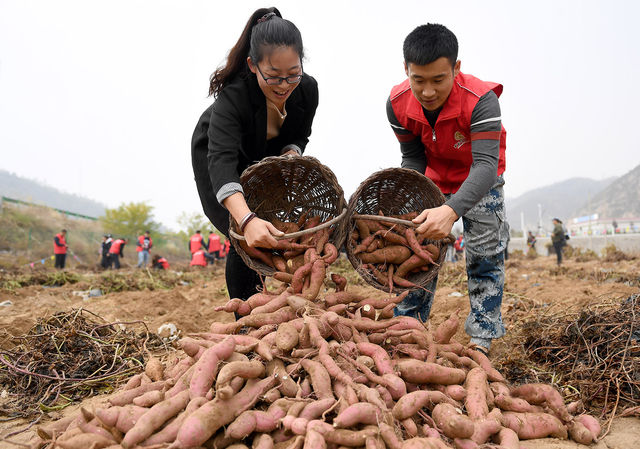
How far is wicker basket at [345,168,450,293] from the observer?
284 cm

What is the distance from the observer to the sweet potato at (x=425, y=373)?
1985 millimetres

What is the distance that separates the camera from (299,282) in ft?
8.02

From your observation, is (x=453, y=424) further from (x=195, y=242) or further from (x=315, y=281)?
(x=195, y=242)

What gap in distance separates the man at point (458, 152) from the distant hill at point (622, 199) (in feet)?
361

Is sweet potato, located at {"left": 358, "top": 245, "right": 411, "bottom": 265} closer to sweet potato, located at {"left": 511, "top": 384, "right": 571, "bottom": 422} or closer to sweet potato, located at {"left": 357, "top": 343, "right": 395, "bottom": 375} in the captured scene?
sweet potato, located at {"left": 357, "top": 343, "right": 395, "bottom": 375}

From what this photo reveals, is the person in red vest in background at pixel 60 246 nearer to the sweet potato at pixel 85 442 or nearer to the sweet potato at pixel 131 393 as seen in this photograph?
the sweet potato at pixel 131 393

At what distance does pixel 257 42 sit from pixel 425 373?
208cm

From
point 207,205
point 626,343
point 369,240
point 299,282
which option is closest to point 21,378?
point 207,205

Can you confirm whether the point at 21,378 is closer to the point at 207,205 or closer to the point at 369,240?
the point at 207,205

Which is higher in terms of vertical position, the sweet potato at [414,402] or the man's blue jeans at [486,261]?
the man's blue jeans at [486,261]

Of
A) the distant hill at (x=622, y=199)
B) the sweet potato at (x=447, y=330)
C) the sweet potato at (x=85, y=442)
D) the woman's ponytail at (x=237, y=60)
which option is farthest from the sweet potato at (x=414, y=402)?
the distant hill at (x=622, y=199)

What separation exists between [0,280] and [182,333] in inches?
256

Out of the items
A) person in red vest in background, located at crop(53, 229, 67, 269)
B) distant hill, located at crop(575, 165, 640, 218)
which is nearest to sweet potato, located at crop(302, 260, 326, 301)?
person in red vest in background, located at crop(53, 229, 67, 269)

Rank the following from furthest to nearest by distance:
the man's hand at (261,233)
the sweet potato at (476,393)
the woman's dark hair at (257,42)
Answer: the woman's dark hair at (257,42) → the man's hand at (261,233) → the sweet potato at (476,393)
